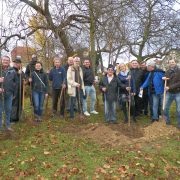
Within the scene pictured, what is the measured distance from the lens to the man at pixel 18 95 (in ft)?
34.3

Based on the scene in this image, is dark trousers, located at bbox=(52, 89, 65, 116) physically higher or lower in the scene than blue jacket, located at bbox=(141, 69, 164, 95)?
lower

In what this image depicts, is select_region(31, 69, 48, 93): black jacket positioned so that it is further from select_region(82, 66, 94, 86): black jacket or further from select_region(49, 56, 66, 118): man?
select_region(82, 66, 94, 86): black jacket

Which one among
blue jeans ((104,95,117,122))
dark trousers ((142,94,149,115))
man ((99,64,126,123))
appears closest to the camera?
man ((99,64,126,123))

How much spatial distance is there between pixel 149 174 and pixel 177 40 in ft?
49.8

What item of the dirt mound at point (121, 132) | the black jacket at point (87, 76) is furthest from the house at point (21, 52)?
the dirt mound at point (121, 132)

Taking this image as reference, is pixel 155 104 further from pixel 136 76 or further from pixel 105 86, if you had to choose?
pixel 105 86

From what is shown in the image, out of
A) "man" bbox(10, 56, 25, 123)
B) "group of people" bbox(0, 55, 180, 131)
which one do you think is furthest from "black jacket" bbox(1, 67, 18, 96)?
"man" bbox(10, 56, 25, 123)

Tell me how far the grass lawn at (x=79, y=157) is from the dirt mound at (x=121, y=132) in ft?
0.87

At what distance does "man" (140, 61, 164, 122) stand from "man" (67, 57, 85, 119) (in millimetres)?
1998

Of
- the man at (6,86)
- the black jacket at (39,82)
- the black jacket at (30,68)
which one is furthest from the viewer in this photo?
the black jacket at (30,68)

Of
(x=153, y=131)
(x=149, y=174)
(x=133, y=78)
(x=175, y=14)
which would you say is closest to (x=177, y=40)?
(x=175, y=14)

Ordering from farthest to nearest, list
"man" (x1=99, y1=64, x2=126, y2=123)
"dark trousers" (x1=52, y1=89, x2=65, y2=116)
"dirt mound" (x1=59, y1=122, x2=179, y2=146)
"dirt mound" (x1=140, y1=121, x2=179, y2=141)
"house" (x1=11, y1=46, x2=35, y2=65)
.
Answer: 1. "house" (x1=11, y1=46, x2=35, y2=65)
2. "dark trousers" (x1=52, y1=89, x2=65, y2=116)
3. "man" (x1=99, y1=64, x2=126, y2=123)
4. "dirt mound" (x1=140, y1=121, x2=179, y2=141)
5. "dirt mound" (x1=59, y1=122, x2=179, y2=146)

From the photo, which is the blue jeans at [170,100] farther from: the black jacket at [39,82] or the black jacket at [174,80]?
the black jacket at [39,82]

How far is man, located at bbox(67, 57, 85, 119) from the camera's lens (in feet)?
35.8
